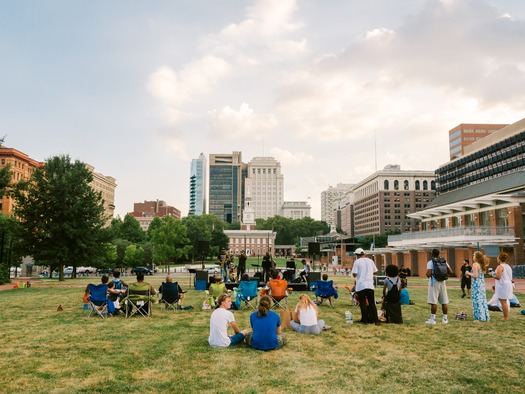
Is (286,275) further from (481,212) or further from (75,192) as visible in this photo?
(481,212)

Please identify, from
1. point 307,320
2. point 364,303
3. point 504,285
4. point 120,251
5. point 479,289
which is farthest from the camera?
point 120,251

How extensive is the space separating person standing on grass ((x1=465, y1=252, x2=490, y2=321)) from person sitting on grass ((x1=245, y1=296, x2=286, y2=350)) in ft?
20.8

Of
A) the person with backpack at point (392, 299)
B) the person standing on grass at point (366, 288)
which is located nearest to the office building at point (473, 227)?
the person with backpack at point (392, 299)

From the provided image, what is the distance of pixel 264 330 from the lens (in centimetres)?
803

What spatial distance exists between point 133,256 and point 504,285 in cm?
6696

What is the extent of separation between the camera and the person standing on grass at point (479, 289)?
11.3m

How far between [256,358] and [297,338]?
2.05 m

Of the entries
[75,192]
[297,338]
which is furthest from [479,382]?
[75,192]

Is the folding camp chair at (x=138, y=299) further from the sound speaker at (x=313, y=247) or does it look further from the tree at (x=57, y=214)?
the tree at (x=57, y=214)

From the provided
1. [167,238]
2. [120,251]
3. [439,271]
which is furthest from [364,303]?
[120,251]

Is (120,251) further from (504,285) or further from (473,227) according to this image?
(504,285)

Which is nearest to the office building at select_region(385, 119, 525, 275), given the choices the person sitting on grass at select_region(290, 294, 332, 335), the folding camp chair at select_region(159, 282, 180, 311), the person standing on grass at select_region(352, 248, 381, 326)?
the person standing on grass at select_region(352, 248, 381, 326)

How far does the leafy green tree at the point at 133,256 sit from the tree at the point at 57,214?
37466mm

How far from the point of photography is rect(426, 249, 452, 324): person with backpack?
10.8 meters
